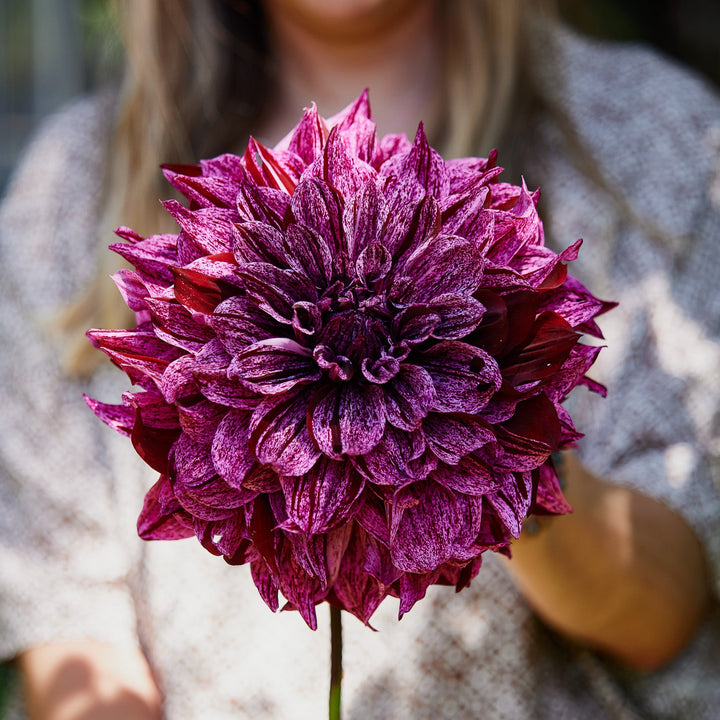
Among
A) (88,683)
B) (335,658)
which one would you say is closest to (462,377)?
(335,658)

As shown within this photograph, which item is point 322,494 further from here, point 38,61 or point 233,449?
point 38,61

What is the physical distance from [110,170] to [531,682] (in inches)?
39.1

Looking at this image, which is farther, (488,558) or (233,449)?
(488,558)

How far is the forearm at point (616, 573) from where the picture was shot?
33.1 inches

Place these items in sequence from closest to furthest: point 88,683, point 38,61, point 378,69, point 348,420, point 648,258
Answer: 1. point 348,420
2. point 88,683
3. point 648,258
4. point 378,69
5. point 38,61

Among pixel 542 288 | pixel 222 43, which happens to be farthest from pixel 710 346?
pixel 222 43

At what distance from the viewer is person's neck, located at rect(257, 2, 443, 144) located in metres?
1.26

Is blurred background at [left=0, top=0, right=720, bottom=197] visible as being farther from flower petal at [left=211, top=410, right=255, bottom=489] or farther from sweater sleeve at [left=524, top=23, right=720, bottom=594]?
flower petal at [left=211, top=410, right=255, bottom=489]

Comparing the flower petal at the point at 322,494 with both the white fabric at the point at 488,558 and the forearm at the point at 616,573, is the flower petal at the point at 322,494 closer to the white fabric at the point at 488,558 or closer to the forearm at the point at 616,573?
the forearm at the point at 616,573

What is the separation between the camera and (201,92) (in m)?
1.35

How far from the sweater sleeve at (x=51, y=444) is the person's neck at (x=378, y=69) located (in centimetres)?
35

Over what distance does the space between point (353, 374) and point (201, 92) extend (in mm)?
1085

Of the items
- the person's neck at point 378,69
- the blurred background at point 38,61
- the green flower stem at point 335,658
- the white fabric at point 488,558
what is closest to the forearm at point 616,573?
the white fabric at point 488,558

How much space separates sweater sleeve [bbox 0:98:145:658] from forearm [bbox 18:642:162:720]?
22 mm
